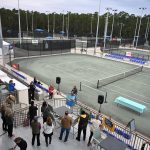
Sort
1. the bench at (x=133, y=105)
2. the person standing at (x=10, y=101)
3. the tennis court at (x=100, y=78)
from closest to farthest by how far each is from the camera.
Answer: the person standing at (x=10, y=101) < the bench at (x=133, y=105) < the tennis court at (x=100, y=78)

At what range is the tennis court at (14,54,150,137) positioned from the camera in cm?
1517

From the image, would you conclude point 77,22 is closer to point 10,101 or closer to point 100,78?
point 100,78

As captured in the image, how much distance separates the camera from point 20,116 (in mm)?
10758

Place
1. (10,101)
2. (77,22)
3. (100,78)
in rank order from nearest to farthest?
(10,101), (100,78), (77,22)

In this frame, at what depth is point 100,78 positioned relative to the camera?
24.2 metres

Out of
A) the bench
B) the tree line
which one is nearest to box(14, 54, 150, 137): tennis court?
the bench

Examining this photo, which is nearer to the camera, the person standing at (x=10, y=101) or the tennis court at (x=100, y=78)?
the person standing at (x=10, y=101)

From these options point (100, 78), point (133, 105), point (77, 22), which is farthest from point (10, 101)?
point (77, 22)

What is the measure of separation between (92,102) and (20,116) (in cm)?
770

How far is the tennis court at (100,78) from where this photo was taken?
15.2m

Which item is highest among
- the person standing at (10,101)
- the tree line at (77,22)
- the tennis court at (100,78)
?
the tree line at (77,22)

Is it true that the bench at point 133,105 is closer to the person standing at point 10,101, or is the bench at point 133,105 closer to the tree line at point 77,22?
the person standing at point 10,101

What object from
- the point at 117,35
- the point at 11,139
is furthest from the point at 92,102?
the point at 117,35

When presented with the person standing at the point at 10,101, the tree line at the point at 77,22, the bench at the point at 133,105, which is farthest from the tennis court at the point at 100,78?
the tree line at the point at 77,22
